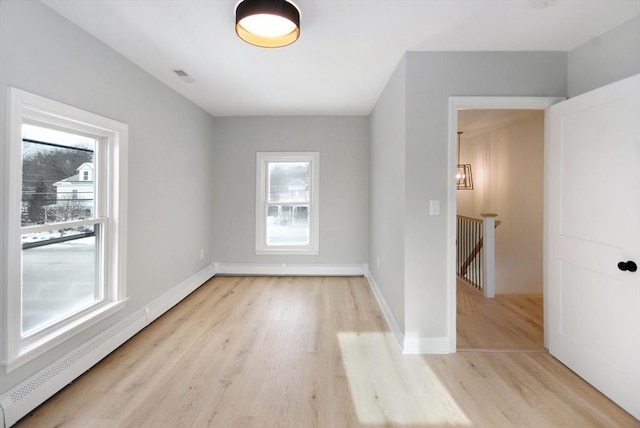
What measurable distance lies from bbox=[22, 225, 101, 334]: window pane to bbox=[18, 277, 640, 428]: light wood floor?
53 centimetres

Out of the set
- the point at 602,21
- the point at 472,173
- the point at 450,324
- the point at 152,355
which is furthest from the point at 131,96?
the point at 472,173

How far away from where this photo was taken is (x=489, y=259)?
14.0 feet

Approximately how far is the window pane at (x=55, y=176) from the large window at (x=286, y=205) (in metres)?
2.74

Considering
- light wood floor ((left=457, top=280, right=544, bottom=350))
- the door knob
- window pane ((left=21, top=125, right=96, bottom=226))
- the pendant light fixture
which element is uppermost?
the pendant light fixture

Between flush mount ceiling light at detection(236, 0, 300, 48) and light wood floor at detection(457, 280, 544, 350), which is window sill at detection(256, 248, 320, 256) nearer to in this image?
light wood floor at detection(457, 280, 544, 350)

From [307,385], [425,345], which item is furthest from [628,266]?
[307,385]

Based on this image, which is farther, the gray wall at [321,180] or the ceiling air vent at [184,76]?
the gray wall at [321,180]

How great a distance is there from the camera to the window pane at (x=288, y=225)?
5289 mm

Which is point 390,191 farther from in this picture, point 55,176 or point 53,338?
point 53,338

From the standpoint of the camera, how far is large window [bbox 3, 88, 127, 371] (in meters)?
1.90

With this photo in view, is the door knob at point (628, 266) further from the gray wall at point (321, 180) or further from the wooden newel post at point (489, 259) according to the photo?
the gray wall at point (321, 180)

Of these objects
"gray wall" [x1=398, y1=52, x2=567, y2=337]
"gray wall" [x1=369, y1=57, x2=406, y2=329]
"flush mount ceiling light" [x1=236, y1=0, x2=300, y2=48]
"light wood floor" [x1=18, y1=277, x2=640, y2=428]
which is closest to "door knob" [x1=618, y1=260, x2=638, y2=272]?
"light wood floor" [x1=18, y1=277, x2=640, y2=428]

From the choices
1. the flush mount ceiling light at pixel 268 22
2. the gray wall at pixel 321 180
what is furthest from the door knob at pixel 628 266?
the gray wall at pixel 321 180

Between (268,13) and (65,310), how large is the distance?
8.41ft
